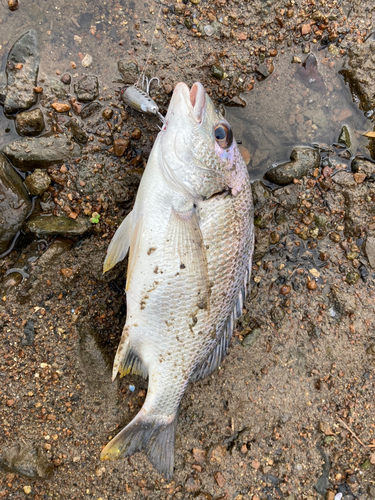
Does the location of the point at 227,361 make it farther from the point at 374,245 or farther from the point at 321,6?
the point at 321,6

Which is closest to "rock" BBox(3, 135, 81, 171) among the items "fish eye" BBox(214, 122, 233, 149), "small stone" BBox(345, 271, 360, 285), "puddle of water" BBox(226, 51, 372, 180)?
"fish eye" BBox(214, 122, 233, 149)

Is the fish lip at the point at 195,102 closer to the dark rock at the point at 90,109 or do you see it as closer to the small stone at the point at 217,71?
the small stone at the point at 217,71

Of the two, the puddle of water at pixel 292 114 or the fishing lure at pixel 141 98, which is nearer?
the fishing lure at pixel 141 98

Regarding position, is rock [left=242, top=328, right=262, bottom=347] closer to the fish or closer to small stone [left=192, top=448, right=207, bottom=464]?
the fish

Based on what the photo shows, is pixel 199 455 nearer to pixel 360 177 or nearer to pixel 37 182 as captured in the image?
pixel 37 182

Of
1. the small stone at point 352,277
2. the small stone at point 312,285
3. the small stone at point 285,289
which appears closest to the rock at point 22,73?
the small stone at point 285,289

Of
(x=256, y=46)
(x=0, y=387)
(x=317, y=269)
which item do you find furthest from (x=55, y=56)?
(x=317, y=269)

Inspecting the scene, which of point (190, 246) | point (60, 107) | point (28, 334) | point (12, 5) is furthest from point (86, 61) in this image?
point (28, 334)
